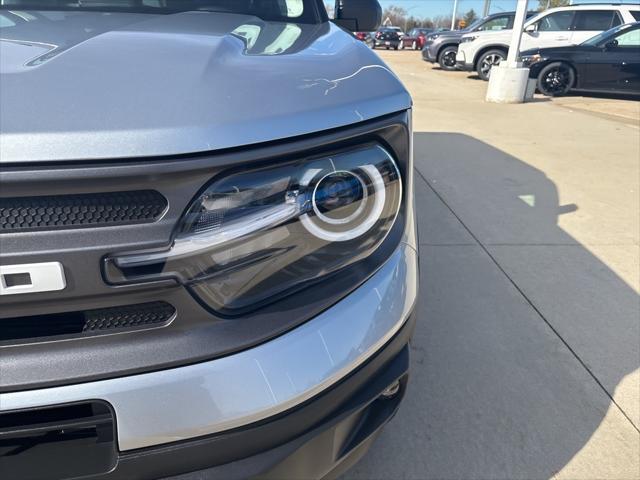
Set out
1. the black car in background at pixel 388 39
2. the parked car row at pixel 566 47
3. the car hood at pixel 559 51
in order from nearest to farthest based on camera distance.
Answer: the parked car row at pixel 566 47 < the car hood at pixel 559 51 < the black car in background at pixel 388 39

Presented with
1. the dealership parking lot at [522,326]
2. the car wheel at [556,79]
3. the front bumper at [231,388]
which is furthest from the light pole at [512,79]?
the front bumper at [231,388]

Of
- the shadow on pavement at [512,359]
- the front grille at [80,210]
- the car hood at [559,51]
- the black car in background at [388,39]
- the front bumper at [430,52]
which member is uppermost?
the front grille at [80,210]

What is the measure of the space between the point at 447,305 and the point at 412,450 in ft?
3.67

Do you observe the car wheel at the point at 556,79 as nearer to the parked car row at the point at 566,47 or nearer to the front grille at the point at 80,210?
the parked car row at the point at 566,47

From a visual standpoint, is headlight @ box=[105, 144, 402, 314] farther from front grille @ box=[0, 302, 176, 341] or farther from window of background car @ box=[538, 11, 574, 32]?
window of background car @ box=[538, 11, 574, 32]

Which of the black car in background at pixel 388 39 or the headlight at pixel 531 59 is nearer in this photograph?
the headlight at pixel 531 59

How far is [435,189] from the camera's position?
4.85 metres

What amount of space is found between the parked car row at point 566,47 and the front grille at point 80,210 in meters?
12.0

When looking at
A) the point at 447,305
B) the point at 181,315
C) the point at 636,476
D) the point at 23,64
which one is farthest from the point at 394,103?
the point at 447,305

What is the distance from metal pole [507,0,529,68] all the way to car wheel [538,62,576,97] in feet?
5.76

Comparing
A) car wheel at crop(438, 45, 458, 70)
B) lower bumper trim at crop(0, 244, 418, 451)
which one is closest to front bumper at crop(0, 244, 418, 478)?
lower bumper trim at crop(0, 244, 418, 451)

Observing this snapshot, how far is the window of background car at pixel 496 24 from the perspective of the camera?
15.0 meters

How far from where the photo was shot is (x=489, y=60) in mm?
14133

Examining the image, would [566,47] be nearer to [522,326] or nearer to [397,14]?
[522,326]
